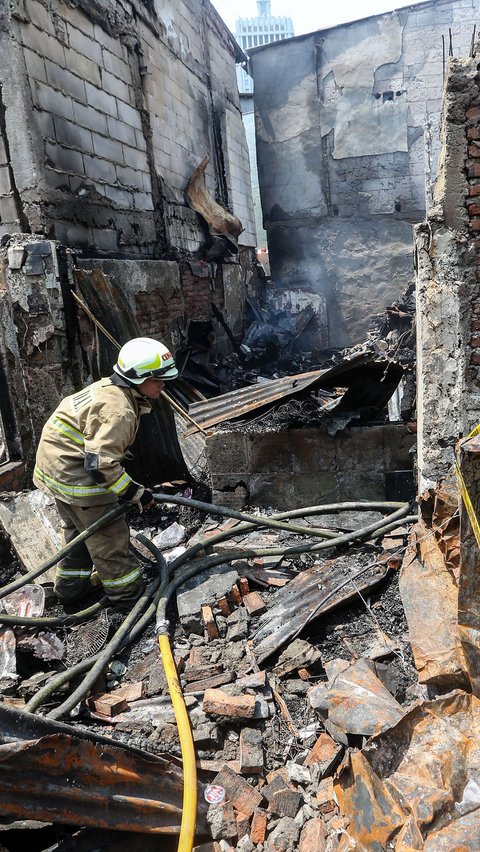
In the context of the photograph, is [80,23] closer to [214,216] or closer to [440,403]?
[214,216]

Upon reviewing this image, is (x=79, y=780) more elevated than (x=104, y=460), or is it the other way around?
(x=104, y=460)

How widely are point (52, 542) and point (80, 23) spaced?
19.0 feet

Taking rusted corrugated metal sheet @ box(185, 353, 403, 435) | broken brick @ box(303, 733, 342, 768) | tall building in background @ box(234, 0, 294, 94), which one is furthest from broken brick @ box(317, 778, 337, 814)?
tall building in background @ box(234, 0, 294, 94)

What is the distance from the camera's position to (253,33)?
115 feet

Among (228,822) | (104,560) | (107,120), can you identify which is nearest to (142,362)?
(104,560)

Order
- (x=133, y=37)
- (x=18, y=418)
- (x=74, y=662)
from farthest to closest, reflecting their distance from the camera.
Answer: (x=133, y=37) < (x=18, y=418) < (x=74, y=662)

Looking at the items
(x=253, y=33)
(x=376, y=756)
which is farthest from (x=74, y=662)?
(x=253, y=33)

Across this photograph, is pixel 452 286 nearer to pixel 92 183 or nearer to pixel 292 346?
pixel 92 183

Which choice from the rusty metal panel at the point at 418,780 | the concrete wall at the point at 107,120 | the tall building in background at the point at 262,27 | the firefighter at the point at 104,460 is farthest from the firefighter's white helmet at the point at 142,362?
the tall building in background at the point at 262,27

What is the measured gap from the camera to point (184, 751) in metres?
2.51

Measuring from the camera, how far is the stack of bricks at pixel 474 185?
3295mm

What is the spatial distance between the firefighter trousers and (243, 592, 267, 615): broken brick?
78 centimetres

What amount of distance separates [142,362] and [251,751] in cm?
237

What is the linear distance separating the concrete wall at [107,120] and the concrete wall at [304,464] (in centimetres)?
287
